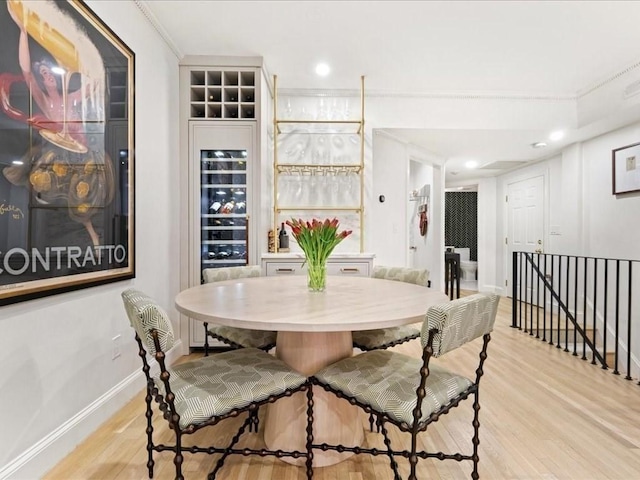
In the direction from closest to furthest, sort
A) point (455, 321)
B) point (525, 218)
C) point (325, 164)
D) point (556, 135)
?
point (455, 321)
point (325, 164)
point (556, 135)
point (525, 218)

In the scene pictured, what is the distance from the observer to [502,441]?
178 centimetres

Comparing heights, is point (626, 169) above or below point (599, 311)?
above

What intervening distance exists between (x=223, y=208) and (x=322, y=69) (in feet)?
5.33

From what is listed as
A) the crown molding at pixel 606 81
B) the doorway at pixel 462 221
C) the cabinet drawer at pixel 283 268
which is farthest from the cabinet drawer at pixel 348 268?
the doorway at pixel 462 221

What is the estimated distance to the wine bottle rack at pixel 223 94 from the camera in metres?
3.06

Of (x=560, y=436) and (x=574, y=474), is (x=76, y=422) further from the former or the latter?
(x=560, y=436)

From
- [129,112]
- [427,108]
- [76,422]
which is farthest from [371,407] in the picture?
[427,108]

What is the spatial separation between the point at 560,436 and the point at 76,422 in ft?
8.28

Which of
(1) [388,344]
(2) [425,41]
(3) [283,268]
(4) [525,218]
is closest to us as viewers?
(1) [388,344]

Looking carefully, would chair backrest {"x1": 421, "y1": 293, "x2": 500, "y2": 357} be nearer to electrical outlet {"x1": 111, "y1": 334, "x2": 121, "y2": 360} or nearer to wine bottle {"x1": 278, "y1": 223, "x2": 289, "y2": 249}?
electrical outlet {"x1": 111, "y1": 334, "x2": 121, "y2": 360}

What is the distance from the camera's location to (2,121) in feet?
4.20

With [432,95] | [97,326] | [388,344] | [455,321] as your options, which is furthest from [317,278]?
[432,95]

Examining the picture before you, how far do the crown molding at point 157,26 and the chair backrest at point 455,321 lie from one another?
272cm

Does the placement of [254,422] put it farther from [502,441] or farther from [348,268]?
[348,268]
